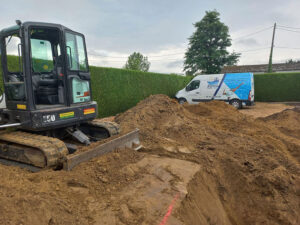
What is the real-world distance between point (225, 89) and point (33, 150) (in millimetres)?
14169

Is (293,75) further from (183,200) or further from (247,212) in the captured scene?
(183,200)

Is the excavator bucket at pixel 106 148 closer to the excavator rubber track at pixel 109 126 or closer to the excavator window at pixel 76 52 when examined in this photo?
the excavator rubber track at pixel 109 126

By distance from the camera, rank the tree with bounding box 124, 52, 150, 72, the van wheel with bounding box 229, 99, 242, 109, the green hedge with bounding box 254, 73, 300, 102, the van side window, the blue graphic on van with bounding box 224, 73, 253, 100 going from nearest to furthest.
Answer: the blue graphic on van with bounding box 224, 73, 253, 100 → the van wheel with bounding box 229, 99, 242, 109 → the van side window → the green hedge with bounding box 254, 73, 300, 102 → the tree with bounding box 124, 52, 150, 72

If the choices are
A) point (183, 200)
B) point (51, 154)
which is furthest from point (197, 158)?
→ point (51, 154)

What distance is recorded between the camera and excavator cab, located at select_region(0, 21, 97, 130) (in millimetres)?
3730

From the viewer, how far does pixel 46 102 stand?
170 inches

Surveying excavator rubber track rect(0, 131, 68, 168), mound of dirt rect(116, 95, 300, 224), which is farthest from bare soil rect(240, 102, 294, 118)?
excavator rubber track rect(0, 131, 68, 168)

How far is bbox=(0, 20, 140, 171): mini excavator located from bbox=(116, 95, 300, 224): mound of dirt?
1572mm

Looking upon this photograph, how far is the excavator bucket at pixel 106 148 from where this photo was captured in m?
3.46

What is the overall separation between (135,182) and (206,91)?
13555mm

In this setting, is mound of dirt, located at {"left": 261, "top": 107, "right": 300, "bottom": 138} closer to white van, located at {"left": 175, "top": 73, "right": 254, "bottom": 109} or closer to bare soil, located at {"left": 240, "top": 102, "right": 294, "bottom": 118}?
bare soil, located at {"left": 240, "top": 102, "right": 294, "bottom": 118}

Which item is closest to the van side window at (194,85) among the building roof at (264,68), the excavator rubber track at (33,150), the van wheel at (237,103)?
the van wheel at (237,103)

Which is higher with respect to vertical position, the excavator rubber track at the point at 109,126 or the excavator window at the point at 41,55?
the excavator window at the point at 41,55

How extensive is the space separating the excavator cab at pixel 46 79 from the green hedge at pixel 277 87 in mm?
20087
